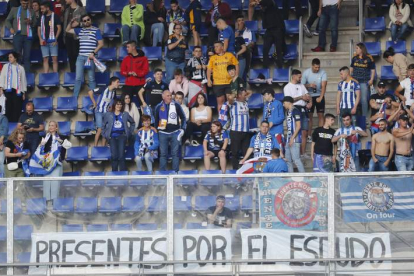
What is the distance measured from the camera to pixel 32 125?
21547mm

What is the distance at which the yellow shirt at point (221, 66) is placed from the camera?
857 inches

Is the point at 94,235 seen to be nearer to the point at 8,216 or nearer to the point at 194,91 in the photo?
the point at 8,216

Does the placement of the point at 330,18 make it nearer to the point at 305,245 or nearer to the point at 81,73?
the point at 81,73

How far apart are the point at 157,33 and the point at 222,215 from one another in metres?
9.23

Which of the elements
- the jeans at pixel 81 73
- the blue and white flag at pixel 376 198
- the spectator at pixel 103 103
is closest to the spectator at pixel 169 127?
the spectator at pixel 103 103

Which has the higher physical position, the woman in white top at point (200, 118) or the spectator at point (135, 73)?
the spectator at point (135, 73)

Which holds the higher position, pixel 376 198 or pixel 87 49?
pixel 87 49

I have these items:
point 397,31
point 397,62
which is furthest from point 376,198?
point 397,31

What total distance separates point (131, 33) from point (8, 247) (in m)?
9.26

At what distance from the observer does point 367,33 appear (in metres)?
23.3

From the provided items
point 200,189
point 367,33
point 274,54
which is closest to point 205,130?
point 274,54

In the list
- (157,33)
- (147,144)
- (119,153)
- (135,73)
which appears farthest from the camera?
(157,33)

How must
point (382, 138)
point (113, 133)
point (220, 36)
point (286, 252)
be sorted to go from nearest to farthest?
1. point (286, 252)
2. point (382, 138)
3. point (113, 133)
4. point (220, 36)

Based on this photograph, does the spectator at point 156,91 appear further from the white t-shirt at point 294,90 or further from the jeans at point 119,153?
the white t-shirt at point 294,90
